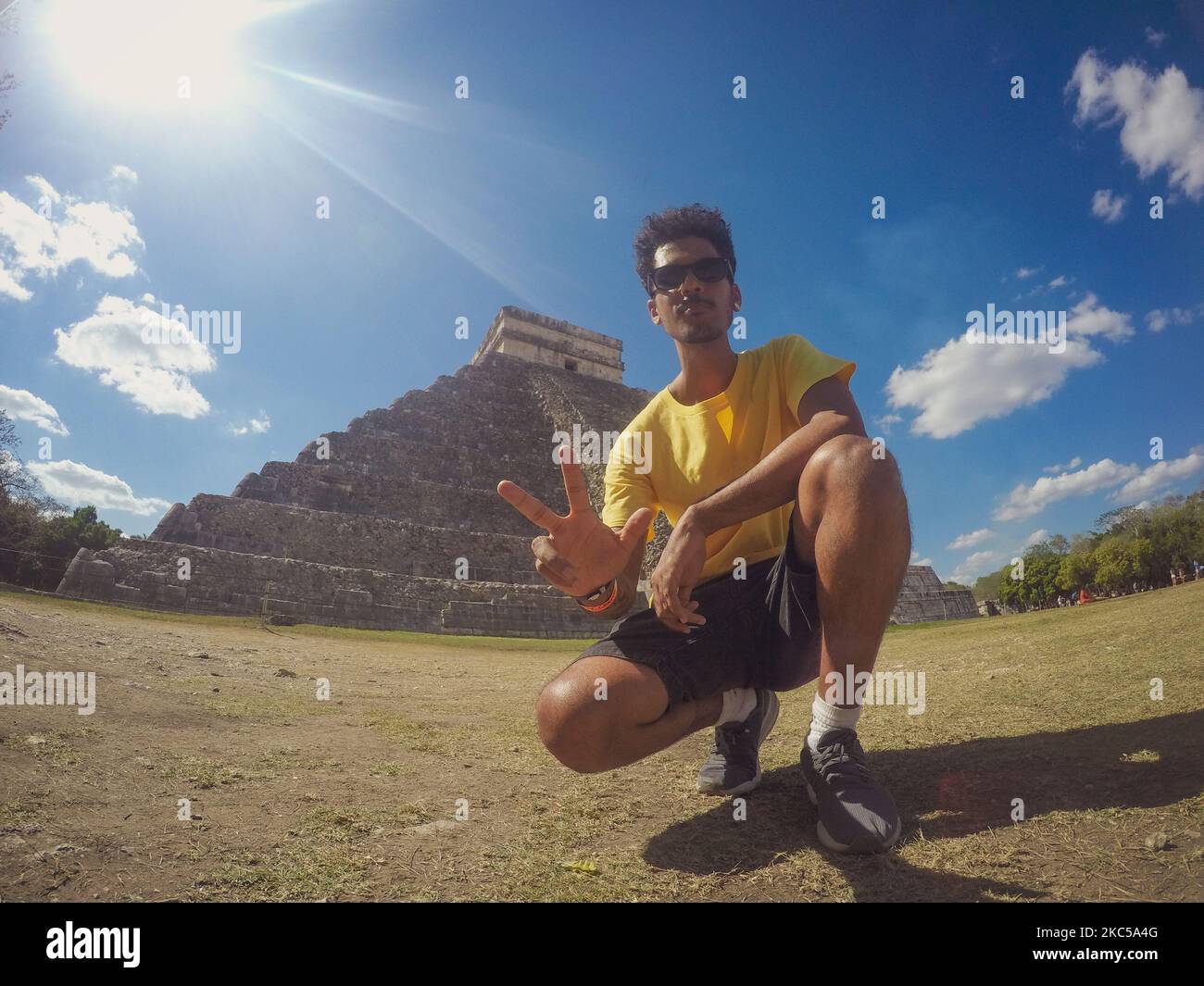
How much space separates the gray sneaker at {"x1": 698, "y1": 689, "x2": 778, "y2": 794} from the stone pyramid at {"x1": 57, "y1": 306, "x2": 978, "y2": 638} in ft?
41.7

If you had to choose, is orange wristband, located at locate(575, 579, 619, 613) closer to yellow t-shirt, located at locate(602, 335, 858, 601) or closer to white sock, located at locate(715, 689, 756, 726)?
yellow t-shirt, located at locate(602, 335, 858, 601)

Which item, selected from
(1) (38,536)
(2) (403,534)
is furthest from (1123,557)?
(1) (38,536)

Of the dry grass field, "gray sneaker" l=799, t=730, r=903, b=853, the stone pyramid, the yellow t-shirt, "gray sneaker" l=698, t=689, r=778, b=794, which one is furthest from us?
the stone pyramid

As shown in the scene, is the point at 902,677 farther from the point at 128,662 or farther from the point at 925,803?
the point at 128,662

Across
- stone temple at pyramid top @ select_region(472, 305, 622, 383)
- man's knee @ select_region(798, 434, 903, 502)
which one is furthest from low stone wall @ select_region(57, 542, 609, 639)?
stone temple at pyramid top @ select_region(472, 305, 622, 383)

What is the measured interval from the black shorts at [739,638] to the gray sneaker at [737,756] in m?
0.12

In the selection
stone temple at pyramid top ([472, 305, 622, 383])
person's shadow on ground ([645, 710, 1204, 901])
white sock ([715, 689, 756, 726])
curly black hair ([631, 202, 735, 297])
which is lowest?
person's shadow on ground ([645, 710, 1204, 901])

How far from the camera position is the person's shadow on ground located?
1.46 metres

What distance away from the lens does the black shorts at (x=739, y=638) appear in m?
1.98

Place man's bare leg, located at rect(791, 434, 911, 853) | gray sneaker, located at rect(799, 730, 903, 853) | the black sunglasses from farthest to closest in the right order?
the black sunglasses < man's bare leg, located at rect(791, 434, 911, 853) < gray sneaker, located at rect(799, 730, 903, 853)

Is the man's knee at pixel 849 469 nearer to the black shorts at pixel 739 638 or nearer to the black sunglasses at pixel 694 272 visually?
the black shorts at pixel 739 638

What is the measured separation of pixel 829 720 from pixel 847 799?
220 millimetres

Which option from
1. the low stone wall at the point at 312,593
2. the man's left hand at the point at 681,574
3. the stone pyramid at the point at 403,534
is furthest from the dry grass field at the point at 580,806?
the stone pyramid at the point at 403,534

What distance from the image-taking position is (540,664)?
9.50 metres
